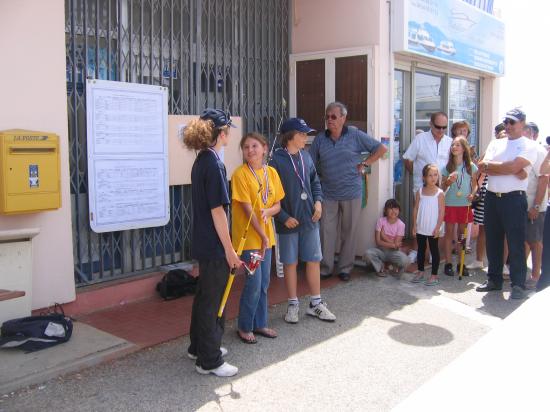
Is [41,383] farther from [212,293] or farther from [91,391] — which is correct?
[212,293]

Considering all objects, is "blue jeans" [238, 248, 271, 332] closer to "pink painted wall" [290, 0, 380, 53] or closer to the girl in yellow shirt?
the girl in yellow shirt

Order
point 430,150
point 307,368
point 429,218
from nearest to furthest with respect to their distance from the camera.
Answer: point 307,368 → point 429,218 → point 430,150

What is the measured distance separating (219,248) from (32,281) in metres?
1.88

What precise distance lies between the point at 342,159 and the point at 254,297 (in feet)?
8.51

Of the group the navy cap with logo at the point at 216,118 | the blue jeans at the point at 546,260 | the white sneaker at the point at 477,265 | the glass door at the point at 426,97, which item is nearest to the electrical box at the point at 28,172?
the navy cap with logo at the point at 216,118

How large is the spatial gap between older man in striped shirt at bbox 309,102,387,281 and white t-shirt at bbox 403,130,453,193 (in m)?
1.19

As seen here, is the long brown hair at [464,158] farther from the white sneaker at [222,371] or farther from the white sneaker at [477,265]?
the white sneaker at [222,371]

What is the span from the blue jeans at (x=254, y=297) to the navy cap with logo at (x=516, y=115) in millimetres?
3044

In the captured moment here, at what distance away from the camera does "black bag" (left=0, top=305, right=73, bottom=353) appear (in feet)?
14.1

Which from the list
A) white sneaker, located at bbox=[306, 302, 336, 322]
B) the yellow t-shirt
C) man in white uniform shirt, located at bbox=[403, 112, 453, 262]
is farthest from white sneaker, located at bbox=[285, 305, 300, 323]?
man in white uniform shirt, located at bbox=[403, 112, 453, 262]

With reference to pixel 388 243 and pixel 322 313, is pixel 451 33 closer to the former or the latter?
pixel 388 243

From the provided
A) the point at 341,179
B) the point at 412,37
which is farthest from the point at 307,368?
the point at 412,37

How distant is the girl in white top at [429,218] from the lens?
6645mm

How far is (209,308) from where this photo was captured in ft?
13.2
